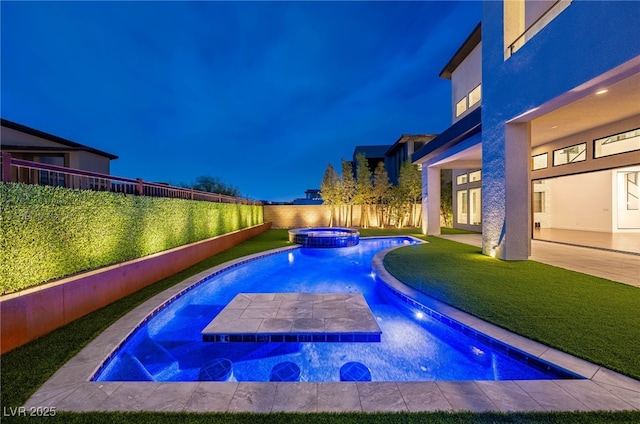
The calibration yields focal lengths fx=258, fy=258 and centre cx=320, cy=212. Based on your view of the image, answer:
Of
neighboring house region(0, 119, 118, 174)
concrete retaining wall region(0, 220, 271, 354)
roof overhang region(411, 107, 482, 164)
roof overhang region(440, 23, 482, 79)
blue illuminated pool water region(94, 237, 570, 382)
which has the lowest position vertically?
blue illuminated pool water region(94, 237, 570, 382)

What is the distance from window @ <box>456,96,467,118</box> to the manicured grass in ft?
36.9

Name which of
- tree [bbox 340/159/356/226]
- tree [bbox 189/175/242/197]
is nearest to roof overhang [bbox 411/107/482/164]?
tree [bbox 340/159/356/226]

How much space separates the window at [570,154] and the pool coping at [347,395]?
9611mm

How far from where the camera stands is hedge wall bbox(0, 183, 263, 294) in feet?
11.4

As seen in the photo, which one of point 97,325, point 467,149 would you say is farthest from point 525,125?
point 97,325

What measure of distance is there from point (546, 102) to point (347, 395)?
736 centimetres

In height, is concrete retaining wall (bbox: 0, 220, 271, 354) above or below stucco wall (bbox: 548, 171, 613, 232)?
below

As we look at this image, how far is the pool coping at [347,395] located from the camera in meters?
2.19

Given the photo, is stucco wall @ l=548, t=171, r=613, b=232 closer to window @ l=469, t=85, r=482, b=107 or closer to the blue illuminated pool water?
window @ l=469, t=85, r=482, b=107

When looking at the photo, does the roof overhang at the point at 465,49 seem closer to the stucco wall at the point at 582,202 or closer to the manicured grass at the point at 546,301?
the stucco wall at the point at 582,202

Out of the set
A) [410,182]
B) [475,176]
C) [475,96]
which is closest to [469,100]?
[475,96]

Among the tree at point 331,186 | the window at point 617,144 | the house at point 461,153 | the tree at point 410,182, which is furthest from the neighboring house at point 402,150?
the window at point 617,144

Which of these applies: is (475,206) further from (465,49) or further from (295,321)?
(295,321)

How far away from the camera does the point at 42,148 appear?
14.8 m
